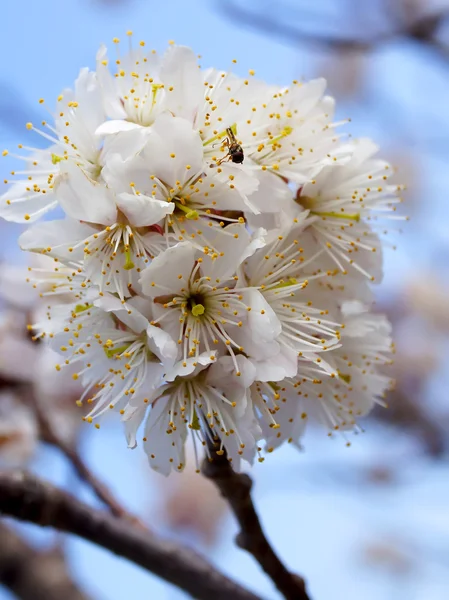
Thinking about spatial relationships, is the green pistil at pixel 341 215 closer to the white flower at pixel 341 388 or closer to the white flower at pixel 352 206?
the white flower at pixel 352 206

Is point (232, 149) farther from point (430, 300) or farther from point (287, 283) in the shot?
point (430, 300)

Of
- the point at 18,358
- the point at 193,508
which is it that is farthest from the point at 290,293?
the point at 193,508

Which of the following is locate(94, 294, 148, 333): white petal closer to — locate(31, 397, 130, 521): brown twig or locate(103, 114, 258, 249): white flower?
locate(103, 114, 258, 249): white flower

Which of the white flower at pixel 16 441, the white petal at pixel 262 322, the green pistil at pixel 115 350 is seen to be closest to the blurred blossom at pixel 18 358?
the white flower at pixel 16 441

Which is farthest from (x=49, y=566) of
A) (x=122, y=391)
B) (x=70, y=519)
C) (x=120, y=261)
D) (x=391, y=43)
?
(x=391, y=43)

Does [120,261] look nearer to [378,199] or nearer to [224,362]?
[224,362]
